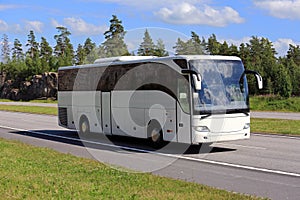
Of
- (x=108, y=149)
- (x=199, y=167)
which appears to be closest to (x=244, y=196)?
(x=199, y=167)

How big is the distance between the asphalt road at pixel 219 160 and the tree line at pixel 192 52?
3701 millimetres

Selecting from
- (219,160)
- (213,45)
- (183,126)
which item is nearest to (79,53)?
(213,45)

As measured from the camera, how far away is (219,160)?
14500 millimetres

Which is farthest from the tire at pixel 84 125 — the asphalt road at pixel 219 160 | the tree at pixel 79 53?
the tree at pixel 79 53

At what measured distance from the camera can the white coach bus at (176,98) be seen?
1559 centimetres

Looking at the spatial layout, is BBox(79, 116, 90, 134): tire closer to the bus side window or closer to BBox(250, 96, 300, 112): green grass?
the bus side window

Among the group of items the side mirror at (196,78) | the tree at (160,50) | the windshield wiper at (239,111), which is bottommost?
the windshield wiper at (239,111)

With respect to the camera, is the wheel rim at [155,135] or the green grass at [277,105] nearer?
the wheel rim at [155,135]

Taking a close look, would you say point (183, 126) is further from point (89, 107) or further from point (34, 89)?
point (34, 89)

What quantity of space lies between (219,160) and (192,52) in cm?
841

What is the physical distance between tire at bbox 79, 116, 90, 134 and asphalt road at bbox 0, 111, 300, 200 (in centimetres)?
35

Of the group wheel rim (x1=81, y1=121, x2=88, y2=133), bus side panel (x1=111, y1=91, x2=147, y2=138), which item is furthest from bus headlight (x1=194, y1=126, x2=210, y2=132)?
wheel rim (x1=81, y1=121, x2=88, y2=133)

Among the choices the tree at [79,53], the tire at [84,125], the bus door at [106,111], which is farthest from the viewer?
the tree at [79,53]

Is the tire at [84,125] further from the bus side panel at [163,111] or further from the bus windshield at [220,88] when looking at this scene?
the bus windshield at [220,88]
